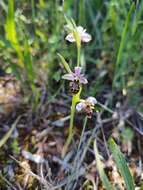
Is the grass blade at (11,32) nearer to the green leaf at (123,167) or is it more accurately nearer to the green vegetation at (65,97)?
the green vegetation at (65,97)

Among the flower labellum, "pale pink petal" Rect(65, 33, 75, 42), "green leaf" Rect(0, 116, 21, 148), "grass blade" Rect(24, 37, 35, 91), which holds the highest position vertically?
"pale pink petal" Rect(65, 33, 75, 42)

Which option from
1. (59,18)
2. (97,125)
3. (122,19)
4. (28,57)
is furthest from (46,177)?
(122,19)

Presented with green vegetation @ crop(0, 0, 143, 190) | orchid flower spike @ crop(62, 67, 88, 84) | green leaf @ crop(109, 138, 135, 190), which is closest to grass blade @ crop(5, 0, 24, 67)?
green vegetation @ crop(0, 0, 143, 190)

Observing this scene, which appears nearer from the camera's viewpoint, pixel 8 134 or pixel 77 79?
pixel 77 79

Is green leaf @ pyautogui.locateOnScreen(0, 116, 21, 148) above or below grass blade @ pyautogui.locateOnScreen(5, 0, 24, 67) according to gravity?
below

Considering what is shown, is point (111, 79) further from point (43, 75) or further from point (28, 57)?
point (28, 57)

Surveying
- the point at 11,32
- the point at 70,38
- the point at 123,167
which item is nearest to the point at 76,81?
the point at 70,38

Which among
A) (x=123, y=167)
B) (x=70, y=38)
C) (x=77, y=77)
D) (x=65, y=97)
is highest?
(x=70, y=38)

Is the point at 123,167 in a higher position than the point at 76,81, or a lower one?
lower

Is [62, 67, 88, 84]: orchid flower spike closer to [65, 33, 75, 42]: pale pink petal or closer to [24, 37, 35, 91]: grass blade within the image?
[65, 33, 75, 42]: pale pink petal

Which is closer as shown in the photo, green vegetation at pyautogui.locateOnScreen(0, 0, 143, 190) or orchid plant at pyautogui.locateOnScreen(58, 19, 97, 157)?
orchid plant at pyautogui.locateOnScreen(58, 19, 97, 157)

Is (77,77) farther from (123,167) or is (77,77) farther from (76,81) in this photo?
(123,167)
